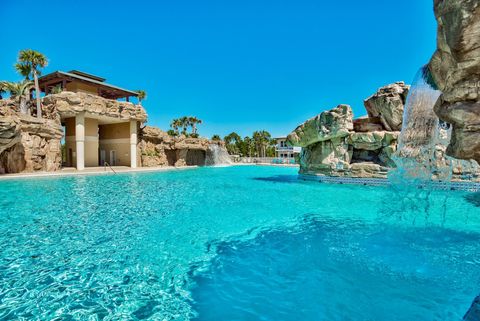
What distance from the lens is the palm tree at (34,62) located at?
70.3 feet

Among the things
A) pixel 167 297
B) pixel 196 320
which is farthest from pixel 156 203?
pixel 196 320

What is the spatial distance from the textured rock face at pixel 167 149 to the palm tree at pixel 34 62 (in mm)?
9778

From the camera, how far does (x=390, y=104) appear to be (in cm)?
1562

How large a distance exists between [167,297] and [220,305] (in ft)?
2.41

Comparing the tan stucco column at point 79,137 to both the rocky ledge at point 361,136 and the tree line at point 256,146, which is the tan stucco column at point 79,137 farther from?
the tree line at point 256,146

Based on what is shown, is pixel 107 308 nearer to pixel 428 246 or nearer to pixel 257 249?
pixel 257 249

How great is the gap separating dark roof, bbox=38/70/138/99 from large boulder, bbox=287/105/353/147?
23.4m

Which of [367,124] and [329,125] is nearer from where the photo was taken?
[329,125]

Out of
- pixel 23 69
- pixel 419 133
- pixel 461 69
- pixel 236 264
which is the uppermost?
pixel 23 69

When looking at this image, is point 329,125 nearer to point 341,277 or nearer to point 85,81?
point 341,277

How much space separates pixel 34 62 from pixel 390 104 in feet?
94.0

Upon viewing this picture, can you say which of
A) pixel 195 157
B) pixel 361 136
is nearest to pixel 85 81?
pixel 195 157

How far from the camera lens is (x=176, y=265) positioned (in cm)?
430

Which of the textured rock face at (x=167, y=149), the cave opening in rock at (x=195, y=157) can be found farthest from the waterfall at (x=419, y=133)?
the cave opening in rock at (x=195, y=157)
